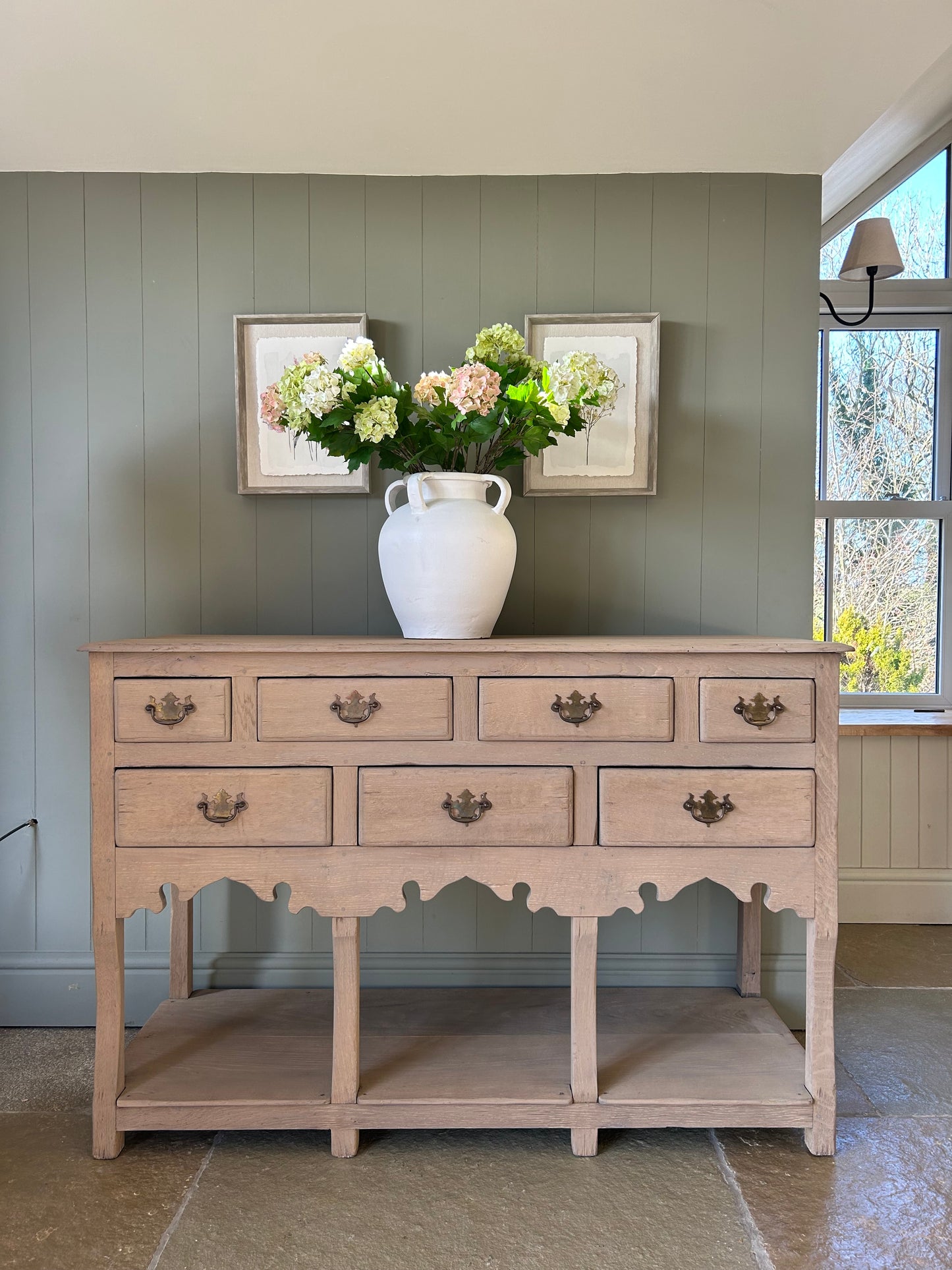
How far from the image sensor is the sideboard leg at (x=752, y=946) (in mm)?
2047

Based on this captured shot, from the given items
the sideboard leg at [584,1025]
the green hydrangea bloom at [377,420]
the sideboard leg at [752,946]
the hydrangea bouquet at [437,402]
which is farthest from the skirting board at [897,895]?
the green hydrangea bloom at [377,420]

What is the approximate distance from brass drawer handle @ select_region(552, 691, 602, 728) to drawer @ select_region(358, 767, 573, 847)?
0.10m

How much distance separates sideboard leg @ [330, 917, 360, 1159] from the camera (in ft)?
5.19

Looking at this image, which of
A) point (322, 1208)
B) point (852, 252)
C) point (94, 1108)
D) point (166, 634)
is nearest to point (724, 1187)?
point (322, 1208)

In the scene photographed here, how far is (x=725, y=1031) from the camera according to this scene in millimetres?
1852

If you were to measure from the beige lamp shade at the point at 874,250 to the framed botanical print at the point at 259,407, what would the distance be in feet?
6.02

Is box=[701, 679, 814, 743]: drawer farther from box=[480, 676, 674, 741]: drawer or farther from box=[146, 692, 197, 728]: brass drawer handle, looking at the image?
box=[146, 692, 197, 728]: brass drawer handle

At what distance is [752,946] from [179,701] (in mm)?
1477

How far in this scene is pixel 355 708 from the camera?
1.57m

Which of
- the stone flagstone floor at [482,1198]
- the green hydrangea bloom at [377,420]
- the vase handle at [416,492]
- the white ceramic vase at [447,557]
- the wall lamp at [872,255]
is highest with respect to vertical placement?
the wall lamp at [872,255]

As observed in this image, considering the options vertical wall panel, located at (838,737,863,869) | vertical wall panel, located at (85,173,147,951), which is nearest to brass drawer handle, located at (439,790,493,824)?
vertical wall panel, located at (85,173,147,951)

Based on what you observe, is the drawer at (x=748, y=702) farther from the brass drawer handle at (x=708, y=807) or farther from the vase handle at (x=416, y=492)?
the vase handle at (x=416, y=492)

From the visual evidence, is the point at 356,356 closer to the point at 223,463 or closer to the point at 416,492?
the point at 416,492

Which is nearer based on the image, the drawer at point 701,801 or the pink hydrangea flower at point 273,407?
the drawer at point 701,801
